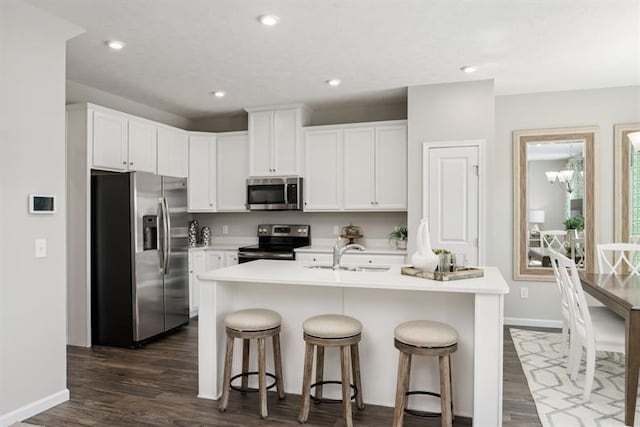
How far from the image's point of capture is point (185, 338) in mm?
4445

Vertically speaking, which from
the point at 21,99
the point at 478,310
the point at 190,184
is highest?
the point at 21,99

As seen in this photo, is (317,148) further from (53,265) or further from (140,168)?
(53,265)

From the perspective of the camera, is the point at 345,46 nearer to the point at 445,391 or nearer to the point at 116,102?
the point at 445,391

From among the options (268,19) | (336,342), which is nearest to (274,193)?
(268,19)

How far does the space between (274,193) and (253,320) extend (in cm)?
278

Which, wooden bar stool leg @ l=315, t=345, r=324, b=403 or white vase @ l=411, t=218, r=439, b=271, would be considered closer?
white vase @ l=411, t=218, r=439, b=271

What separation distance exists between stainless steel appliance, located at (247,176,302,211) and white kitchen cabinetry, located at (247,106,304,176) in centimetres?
10

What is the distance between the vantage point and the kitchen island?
2418 millimetres

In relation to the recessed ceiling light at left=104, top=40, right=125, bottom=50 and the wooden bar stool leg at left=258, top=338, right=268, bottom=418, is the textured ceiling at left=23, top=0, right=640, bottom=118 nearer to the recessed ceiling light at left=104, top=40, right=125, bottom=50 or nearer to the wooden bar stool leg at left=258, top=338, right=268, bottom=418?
the recessed ceiling light at left=104, top=40, right=125, bottom=50

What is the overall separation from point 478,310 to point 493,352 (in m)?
0.24

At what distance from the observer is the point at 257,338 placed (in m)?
2.72

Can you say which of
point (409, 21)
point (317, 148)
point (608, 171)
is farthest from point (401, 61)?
point (608, 171)

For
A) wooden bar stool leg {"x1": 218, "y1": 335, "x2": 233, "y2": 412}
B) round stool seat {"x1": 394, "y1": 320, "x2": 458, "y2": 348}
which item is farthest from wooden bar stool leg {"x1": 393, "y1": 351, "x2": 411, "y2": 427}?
wooden bar stool leg {"x1": 218, "y1": 335, "x2": 233, "y2": 412}

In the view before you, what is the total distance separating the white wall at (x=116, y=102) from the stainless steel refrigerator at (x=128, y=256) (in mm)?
890
